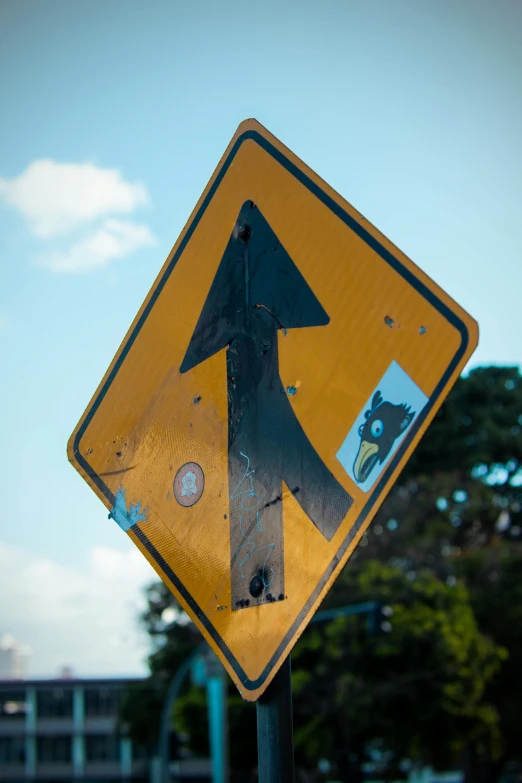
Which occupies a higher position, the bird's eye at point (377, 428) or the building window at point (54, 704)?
the bird's eye at point (377, 428)

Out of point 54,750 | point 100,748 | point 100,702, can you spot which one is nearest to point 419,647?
point 100,702

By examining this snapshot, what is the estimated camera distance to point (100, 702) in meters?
68.0

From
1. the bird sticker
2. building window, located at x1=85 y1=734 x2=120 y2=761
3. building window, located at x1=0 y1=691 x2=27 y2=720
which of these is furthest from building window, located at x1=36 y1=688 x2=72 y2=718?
the bird sticker

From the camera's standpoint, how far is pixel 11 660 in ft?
304

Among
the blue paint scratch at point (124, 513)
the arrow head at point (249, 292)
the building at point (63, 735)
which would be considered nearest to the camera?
the arrow head at point (249, 292)

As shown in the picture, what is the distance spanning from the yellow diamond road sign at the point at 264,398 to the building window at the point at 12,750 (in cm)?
7467

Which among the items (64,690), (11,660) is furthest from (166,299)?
(11,660)

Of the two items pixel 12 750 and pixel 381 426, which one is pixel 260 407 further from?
pixel 12 750

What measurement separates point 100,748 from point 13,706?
8.17 m

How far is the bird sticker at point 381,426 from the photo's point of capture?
1728 mm

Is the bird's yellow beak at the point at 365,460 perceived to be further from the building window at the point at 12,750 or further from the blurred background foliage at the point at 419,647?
the building window at the point at 12,750

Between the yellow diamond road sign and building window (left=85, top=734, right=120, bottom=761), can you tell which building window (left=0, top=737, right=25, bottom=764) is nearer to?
building window (left=85, top=734, right=120, bottom=761)

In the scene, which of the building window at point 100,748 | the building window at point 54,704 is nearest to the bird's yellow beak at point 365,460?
the building window at point 100,748

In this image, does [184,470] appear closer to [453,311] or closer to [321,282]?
[321,282]
